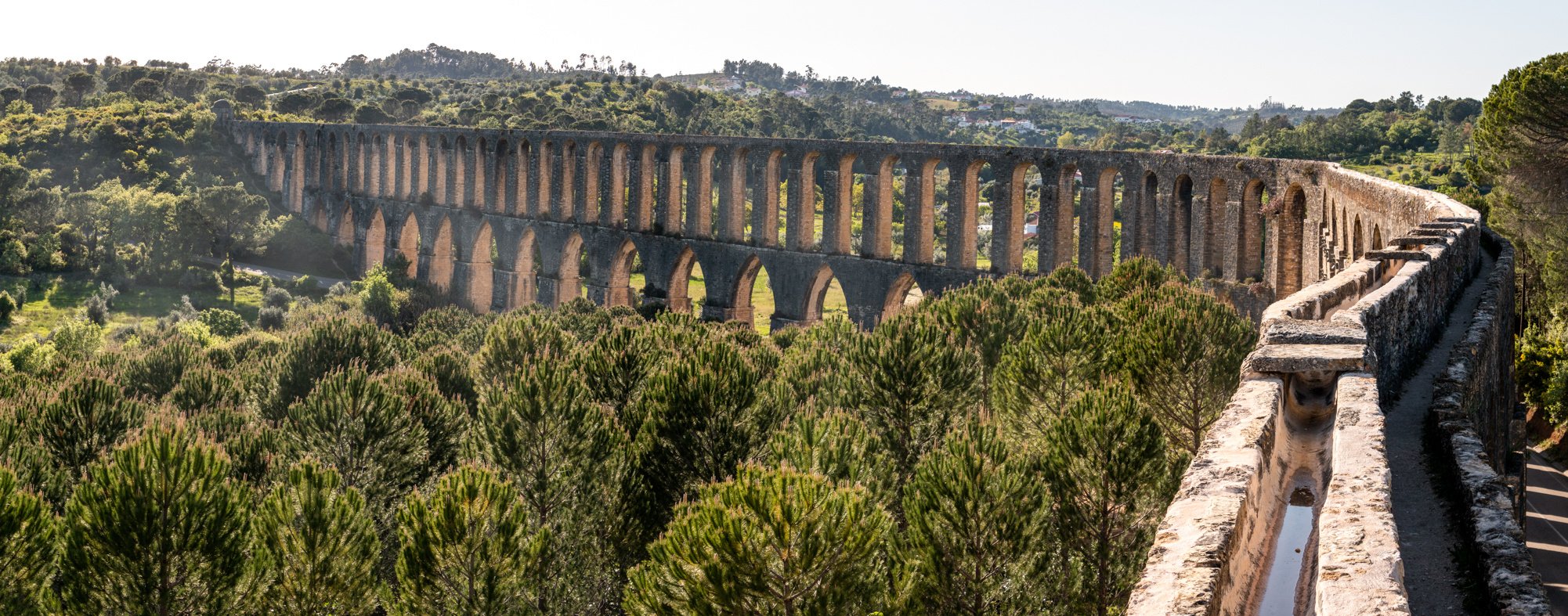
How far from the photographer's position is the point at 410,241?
59.8 metres

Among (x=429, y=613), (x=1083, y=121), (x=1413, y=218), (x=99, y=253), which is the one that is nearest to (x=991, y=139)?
(x=1083, y=121)

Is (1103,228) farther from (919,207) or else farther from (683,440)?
(683,440)

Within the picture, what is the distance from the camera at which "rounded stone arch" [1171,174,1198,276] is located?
101 feet

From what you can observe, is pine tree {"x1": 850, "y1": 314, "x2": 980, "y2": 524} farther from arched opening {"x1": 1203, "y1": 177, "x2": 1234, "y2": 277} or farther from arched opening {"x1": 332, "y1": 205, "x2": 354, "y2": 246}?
arched opening {"x1": 332, "y1": 205, "x2": 354, "y2": 246}

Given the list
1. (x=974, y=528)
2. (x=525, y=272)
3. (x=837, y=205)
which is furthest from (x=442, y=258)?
(x=974, y=528)

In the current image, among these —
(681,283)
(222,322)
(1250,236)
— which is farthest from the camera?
(222,322)

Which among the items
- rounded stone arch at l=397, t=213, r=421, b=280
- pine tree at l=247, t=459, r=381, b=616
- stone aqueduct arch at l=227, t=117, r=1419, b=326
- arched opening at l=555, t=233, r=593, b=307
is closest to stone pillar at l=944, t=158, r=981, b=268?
stone aqueduct arch at l=227, t=117, r=1419, b=326

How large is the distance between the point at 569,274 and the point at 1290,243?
90.1ft

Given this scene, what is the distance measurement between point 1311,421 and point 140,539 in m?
10.6

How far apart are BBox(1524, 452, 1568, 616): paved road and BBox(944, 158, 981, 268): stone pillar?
1375 cm

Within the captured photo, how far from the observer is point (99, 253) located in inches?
2391

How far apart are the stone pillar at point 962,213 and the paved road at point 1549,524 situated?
45.1 feet

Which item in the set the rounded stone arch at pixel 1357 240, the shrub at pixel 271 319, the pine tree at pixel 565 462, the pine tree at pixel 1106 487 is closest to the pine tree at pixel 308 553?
the pine tree at pixel 565 462

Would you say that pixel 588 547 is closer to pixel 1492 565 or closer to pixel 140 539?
pixel 140 539
